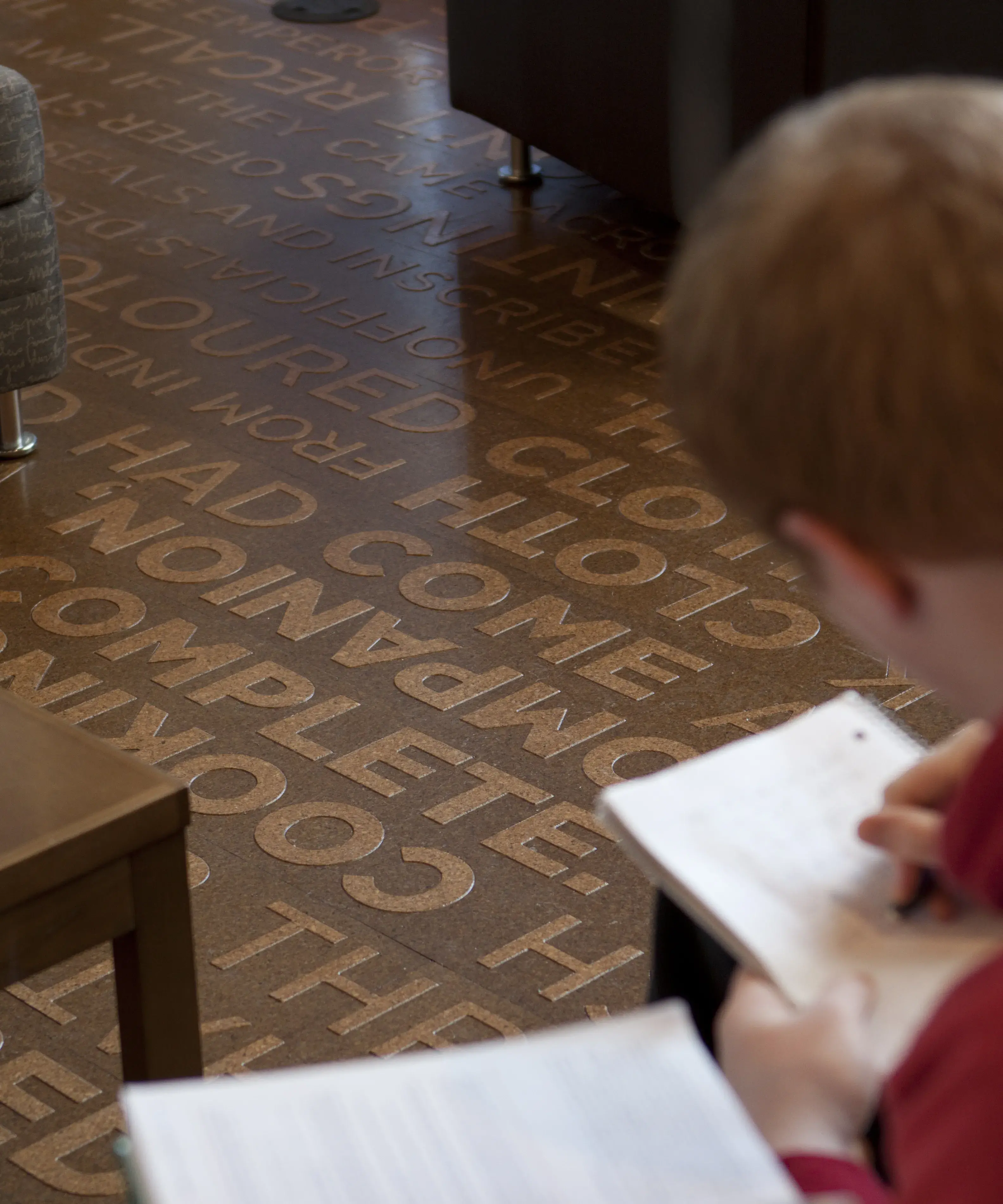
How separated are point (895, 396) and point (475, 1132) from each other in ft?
1.41

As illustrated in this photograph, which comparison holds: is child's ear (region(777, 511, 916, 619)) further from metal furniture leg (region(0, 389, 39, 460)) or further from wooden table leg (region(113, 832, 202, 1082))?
metal furniture leg (region(0, 389, 39, 460))

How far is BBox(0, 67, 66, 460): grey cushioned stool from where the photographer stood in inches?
106

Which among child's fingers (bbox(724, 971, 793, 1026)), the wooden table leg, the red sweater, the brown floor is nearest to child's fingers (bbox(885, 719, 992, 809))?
child's fingers (bbox(724, 971, 793, 1026))

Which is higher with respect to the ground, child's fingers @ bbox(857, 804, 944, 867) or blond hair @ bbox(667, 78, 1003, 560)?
blond hair @ bbox(667, 78, 1003, 560)

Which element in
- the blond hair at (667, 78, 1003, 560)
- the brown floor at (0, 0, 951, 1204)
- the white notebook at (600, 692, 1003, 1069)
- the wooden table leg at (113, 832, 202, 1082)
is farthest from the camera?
the brown floor at (0, 0, 951, 1204)

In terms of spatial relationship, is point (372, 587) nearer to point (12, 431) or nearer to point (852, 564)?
point (12, 431)

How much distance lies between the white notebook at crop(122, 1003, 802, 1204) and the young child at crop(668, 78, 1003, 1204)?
138mm

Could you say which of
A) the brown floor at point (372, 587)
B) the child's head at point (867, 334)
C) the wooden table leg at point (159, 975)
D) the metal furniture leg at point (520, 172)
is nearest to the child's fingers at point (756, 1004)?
the child's head at point (867, 334)

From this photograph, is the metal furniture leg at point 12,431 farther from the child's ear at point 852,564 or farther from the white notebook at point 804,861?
the child's ear at point 852,564

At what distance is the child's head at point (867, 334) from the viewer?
22.4 inches

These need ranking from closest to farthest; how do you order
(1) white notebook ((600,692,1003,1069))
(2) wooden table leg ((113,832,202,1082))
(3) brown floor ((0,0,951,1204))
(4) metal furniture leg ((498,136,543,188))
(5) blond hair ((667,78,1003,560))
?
1. (5) blond hair ((667,78,1003,560))
2. (1) white notebook ((600,692,1003,1069))
3. (2) wooden table leg ((113,832,202,1082))
4. (3) brown floor ((0,0,951,1204))
5. (4) metal furniture leg ((498,136,543,188))

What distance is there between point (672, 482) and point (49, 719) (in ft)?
5.23

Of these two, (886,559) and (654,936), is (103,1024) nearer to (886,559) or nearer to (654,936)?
(654,936)

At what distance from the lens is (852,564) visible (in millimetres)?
649
